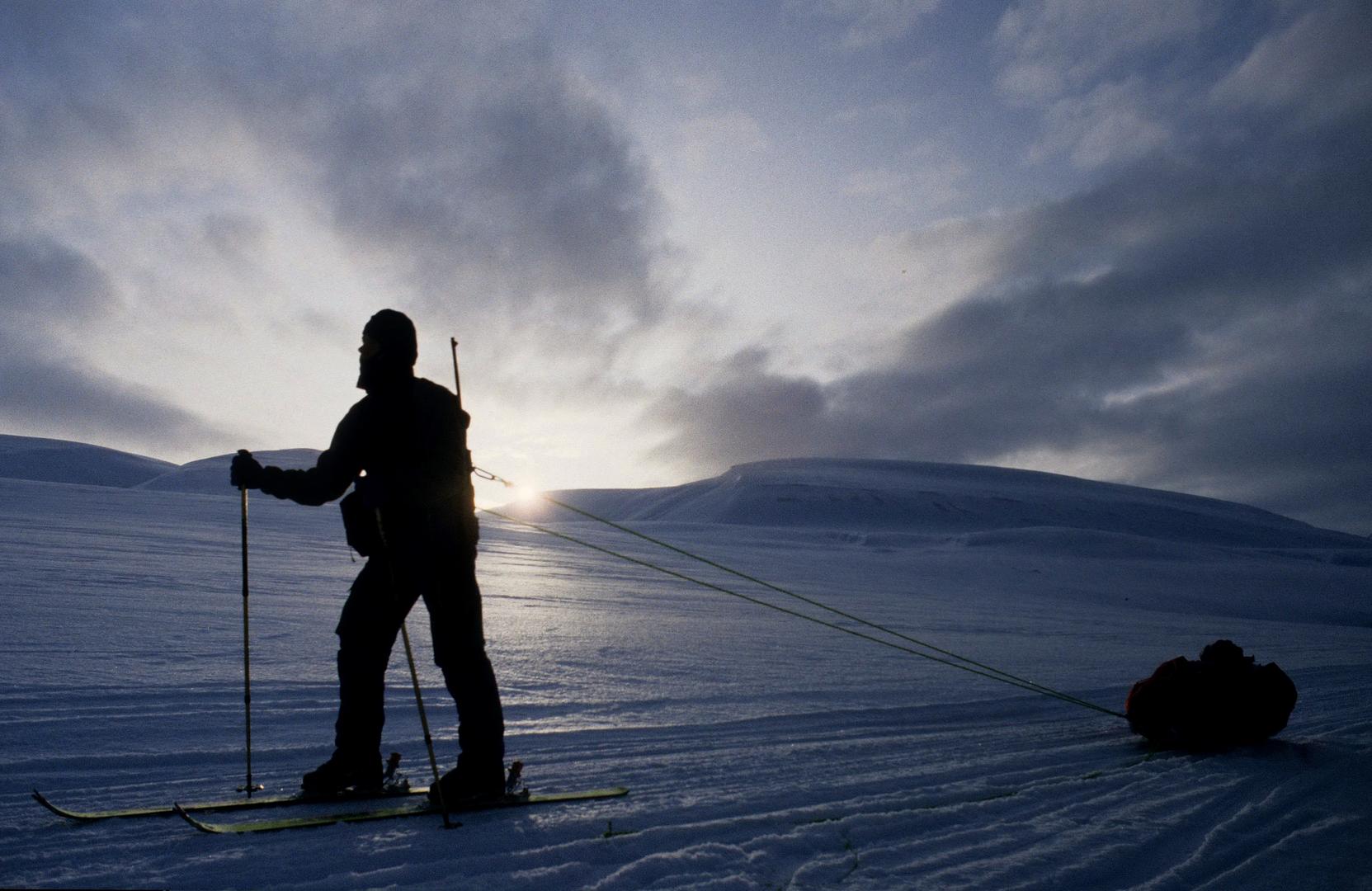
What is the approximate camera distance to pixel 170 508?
2191cm

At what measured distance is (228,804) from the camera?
3.16 metres

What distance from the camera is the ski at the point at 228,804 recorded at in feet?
9.57

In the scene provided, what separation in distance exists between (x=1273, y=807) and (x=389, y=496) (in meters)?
4.16

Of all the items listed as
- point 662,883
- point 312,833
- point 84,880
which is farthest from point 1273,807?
point 84,880

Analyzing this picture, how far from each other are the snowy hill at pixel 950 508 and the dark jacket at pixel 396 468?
149 feet

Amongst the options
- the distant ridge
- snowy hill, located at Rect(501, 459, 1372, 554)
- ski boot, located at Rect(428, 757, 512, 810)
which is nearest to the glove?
ski boot, located at Rect(428, 757, 512, 810)

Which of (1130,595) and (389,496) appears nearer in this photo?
(389,496)

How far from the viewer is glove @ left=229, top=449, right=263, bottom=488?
3244mm

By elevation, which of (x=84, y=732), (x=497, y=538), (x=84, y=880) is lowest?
(x=84, y=880)

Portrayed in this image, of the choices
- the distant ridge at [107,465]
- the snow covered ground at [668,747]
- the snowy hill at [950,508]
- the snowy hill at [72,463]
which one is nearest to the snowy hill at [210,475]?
the distant ridge at [107,465]

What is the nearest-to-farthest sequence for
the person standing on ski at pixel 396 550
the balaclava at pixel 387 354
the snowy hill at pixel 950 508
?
1. the person standing on ski at pixel 396 550
2. the balaclava at pixel 387 354
3. the snowy hill at pixel 950 508

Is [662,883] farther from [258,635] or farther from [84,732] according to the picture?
[258,635]

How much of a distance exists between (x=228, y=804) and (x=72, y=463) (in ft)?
292

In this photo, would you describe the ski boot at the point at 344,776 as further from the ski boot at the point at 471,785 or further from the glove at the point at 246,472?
the glove at the point at 246,472
